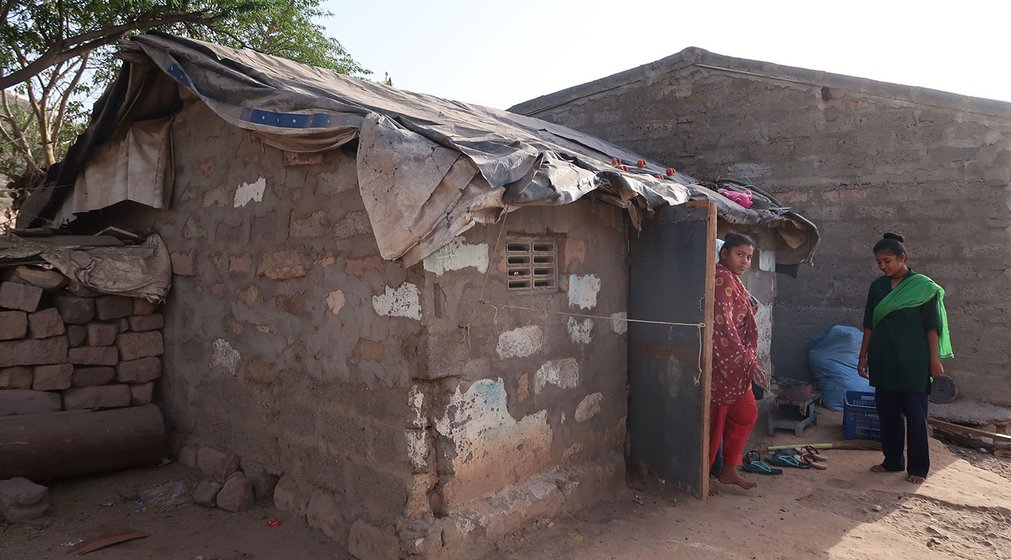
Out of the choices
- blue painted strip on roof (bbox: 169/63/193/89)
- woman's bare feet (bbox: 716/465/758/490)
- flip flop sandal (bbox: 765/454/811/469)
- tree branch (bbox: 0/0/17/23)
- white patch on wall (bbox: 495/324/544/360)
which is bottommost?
flip flop sandal (bbox: 765/454/811/469)

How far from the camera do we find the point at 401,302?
314 centimetres

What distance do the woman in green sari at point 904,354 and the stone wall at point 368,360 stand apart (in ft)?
6.79

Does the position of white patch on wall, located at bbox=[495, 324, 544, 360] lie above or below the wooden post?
above

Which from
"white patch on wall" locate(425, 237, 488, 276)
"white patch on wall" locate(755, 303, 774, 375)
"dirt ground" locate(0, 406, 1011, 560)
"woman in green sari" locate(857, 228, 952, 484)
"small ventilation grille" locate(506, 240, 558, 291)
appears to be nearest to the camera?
"white patch on wall" locate(425, 237, 488, 276)

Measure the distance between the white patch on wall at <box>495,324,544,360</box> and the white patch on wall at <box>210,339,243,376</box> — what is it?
6.21 ft

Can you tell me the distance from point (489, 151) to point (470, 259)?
570mm

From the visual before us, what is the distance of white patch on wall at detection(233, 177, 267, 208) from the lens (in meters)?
4.00

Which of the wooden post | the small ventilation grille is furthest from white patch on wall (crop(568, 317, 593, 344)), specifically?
the wooden post

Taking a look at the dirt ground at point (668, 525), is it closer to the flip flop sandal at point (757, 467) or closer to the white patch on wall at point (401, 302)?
the flip flop sandal at point (757, 467)

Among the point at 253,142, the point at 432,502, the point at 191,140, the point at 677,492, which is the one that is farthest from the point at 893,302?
the point at 191,140

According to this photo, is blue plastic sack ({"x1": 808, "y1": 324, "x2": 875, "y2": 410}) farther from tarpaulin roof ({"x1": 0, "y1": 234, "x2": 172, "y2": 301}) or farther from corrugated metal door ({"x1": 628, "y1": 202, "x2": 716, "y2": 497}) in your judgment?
tarpaulin roof ({"x1": 0, "y1": 234, "x2": 172, "y2": 301})

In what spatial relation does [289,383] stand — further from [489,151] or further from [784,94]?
[784,94]

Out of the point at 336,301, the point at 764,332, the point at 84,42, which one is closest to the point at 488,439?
the point at 336,301

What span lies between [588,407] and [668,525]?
2.76ft
